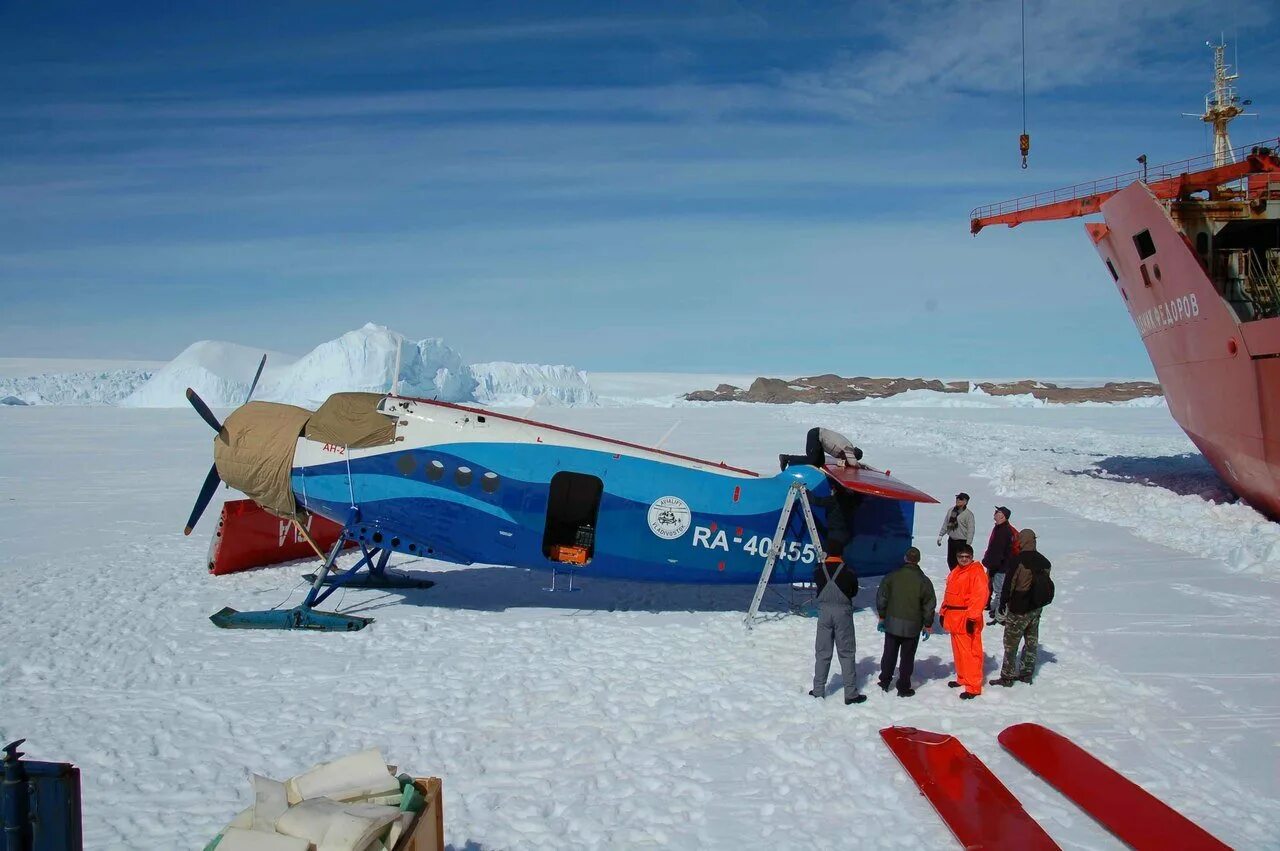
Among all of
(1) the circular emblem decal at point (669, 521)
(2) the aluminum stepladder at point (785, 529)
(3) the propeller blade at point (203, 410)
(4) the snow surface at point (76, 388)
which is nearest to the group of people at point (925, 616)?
(2) the aluminum stepladder at point (785, 529)

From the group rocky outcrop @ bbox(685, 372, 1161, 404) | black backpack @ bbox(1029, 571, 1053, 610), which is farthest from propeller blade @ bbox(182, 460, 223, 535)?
rocky outcrop @ bbox(685, 372, 1161, 404)

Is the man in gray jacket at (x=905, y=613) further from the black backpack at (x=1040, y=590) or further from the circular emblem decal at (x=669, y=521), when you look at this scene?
the circular emblem decal at (x=669, y=521)

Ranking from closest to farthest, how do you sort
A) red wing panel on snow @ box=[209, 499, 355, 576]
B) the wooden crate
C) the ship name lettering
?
the wooden crate → red wing panel on snow @ box=[209, 499, 355, 576] → the ship name lettering

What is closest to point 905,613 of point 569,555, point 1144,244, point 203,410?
point 569,555

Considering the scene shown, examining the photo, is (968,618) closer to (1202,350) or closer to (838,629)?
(838,629)

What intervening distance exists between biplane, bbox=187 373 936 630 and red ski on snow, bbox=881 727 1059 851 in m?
3.76

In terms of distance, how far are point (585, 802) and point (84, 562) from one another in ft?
41.0

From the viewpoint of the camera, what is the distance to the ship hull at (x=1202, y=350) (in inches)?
642

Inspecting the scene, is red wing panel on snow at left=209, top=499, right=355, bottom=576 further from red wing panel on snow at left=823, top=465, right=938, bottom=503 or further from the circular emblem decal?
red wing panel on snow at left=823, top=465, right=938, bottom=503

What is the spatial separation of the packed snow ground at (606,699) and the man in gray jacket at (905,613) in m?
0.29

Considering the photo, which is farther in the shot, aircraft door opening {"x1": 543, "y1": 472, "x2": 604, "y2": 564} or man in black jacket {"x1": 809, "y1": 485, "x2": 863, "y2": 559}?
aircraft door opening {"x1": 543, "y1": 472, "x2": 604, "y2": 564}

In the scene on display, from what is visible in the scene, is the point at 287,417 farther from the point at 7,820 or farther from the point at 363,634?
the point at 7,820

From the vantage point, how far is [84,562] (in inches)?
571

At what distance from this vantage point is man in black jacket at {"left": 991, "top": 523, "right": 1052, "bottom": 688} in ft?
27.4
